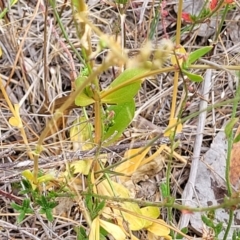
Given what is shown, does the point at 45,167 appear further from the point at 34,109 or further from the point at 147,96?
the point at 147,96

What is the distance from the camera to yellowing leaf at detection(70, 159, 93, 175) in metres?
1.13

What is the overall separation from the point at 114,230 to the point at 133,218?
0.07 meters

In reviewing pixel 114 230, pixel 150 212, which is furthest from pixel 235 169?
pixel 114 230

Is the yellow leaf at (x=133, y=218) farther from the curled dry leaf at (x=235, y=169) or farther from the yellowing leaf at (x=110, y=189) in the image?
the curled dry leaf at (x=235, y=169)

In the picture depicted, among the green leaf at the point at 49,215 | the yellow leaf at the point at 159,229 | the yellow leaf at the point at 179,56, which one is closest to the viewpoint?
the yellow leaf at the point at 179,56

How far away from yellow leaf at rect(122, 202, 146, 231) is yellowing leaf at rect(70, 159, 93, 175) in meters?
0.12

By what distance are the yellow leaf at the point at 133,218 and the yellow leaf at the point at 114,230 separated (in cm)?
4

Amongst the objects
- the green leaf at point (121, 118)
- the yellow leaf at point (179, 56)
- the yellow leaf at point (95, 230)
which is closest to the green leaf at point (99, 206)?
the yellow leaf at point (95, 230)

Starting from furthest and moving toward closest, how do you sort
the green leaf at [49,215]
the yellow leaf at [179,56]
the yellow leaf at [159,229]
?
1. the yellow leaf at [159,229]
2. the green leaf at [49,215]
3. the yellow leaf at [179,56]

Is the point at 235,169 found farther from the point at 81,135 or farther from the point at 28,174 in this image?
the point at 28,174

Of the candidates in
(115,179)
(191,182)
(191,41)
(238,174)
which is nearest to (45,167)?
(115,179)

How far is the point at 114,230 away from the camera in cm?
109

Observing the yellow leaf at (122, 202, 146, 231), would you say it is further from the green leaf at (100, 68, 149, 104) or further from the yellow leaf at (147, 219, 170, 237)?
the green leaf at (100, 68, 149, 104)

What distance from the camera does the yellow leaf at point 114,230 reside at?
1.08m
